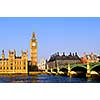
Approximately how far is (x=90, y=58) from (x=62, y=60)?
578mm

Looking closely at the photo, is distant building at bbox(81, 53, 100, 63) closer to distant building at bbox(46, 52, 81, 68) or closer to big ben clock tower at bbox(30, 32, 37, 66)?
distant building at bbox(46, 52, 81, 68)

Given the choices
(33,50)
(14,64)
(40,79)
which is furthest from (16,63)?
(40,79)

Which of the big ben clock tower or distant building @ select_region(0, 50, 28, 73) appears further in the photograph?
distant building @ select_region(0, 50, 28, 73)

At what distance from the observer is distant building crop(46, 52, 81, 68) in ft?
26.4

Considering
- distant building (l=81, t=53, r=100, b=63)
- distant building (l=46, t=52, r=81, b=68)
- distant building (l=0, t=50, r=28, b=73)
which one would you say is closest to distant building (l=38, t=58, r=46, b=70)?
distant building (l=46, t=52, r=81, b=68)

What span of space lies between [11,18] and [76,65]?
1876 mm

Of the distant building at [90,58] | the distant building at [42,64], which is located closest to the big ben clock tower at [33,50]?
the distant building at [42,64]

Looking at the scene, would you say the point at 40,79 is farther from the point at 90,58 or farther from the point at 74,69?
the point at 90,58

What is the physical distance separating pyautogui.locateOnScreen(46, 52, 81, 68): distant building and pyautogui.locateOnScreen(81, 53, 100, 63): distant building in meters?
0.12
